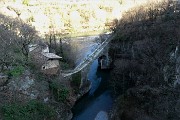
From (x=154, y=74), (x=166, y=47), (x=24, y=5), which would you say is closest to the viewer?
(x=154, y=74)

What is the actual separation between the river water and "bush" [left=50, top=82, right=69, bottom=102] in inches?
92.0

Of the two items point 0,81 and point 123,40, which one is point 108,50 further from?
point 0,81

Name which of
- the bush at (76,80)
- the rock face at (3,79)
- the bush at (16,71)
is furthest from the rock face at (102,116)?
the rock face at (3,79)

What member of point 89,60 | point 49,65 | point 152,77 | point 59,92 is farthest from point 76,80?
point 152,77

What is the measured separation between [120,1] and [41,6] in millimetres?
21096

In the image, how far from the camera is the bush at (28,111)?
3025 cm

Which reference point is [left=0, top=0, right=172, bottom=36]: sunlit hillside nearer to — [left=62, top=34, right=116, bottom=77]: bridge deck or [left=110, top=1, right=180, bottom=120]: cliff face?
[left=62, top=34, right=116, bottom=77]: bridge deck

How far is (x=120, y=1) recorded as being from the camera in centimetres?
7906

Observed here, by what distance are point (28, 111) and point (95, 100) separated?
35.5ft

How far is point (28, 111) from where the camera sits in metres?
31.6

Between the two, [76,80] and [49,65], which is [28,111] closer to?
[49,65]

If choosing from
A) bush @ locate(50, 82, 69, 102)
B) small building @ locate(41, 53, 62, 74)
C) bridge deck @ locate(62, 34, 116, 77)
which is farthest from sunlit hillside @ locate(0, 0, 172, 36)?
bush @ locate(50, 82, 69, 102)

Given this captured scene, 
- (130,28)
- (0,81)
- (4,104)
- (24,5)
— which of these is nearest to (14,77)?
(0,81)

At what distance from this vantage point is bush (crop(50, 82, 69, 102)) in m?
35.8
